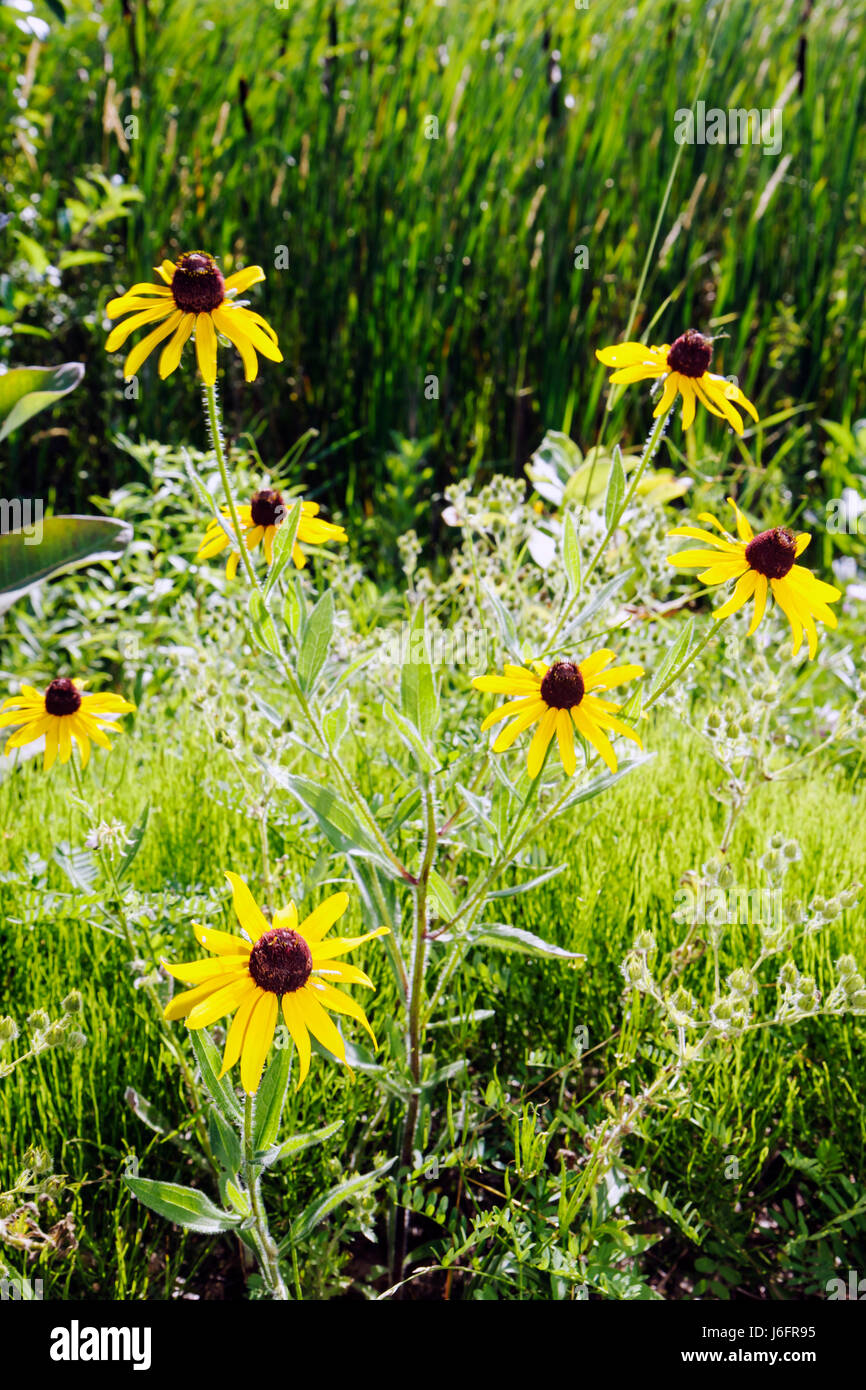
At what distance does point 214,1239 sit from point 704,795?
1.14 metres

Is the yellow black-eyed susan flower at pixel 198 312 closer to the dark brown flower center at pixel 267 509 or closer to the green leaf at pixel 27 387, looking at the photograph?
the dark brown flower center at pixel 267 509

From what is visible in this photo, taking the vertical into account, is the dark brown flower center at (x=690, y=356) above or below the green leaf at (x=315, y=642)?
above

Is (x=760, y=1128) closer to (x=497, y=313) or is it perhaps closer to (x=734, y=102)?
(x=497, y=313)

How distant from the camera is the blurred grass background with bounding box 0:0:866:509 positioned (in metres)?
3.69

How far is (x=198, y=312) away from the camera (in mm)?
1156

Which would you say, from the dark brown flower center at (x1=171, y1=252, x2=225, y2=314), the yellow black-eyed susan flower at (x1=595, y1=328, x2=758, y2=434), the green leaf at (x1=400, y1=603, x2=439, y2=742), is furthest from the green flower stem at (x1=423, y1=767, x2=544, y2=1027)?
the dark brown flower center at (x1=171, y1=252, x2=225, y2=314)

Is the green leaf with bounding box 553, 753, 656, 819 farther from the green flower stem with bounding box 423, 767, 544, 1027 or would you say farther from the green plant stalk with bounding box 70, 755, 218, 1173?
the green plant stalk with bounding box 70, 755, 218, 1173

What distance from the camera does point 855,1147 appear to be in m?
1.49

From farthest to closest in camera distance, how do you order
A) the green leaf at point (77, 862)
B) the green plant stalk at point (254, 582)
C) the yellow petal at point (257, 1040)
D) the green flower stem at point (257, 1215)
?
the green leaf at point (77, 862) < the green plant stalk at point (254, 582) < the green flower stem at point (257, 1215) < the yellow petal at point (257, 1040)

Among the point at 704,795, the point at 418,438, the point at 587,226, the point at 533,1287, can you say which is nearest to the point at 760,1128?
the point at 533,1287

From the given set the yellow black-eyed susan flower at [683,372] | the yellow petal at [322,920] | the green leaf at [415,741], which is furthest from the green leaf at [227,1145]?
the yellow black-eyed susan flower at [683,372]

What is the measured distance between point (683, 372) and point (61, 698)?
2.86 ft

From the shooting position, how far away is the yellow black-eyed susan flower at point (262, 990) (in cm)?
93

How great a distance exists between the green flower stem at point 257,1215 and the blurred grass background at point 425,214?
2.82 meters
